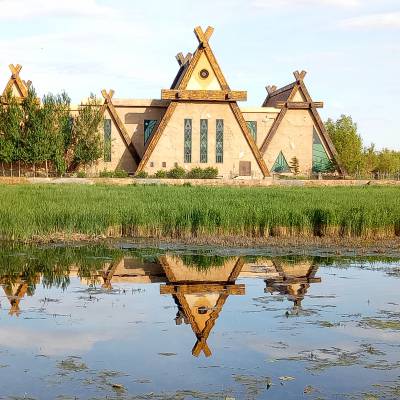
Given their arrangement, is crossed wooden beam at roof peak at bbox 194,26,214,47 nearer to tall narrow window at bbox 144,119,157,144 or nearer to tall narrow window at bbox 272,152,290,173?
tall narrow window at bbox 144,119,157,144

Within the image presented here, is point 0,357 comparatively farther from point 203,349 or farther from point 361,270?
point 361,270

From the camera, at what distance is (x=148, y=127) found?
57938 millimetres

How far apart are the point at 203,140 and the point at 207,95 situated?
3.72 m

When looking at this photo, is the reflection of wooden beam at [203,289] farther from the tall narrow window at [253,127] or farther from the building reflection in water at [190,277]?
the tall narrow window at [253,127]

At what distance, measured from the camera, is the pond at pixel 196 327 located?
8.16m

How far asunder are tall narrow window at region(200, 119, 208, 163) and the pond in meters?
38.4

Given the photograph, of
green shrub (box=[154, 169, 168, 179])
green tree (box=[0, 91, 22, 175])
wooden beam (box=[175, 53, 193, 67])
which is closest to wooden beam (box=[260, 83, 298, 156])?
green shrub (box=[154, 169, 168, 179])

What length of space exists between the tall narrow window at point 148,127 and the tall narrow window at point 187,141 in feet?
11.4

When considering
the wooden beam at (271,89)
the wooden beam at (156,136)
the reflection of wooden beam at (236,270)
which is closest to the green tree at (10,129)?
the wooden beam at (156,136)

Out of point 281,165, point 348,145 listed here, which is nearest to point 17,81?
point 281,165

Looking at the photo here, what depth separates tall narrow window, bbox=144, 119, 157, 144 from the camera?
57812mm

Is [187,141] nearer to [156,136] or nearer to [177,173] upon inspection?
[156,136]

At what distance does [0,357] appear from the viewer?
899cm

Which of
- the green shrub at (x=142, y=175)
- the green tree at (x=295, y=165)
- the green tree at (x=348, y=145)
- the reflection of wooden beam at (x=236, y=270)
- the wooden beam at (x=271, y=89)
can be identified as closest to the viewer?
the reflection of wooden beam at (x=236, y=270)
